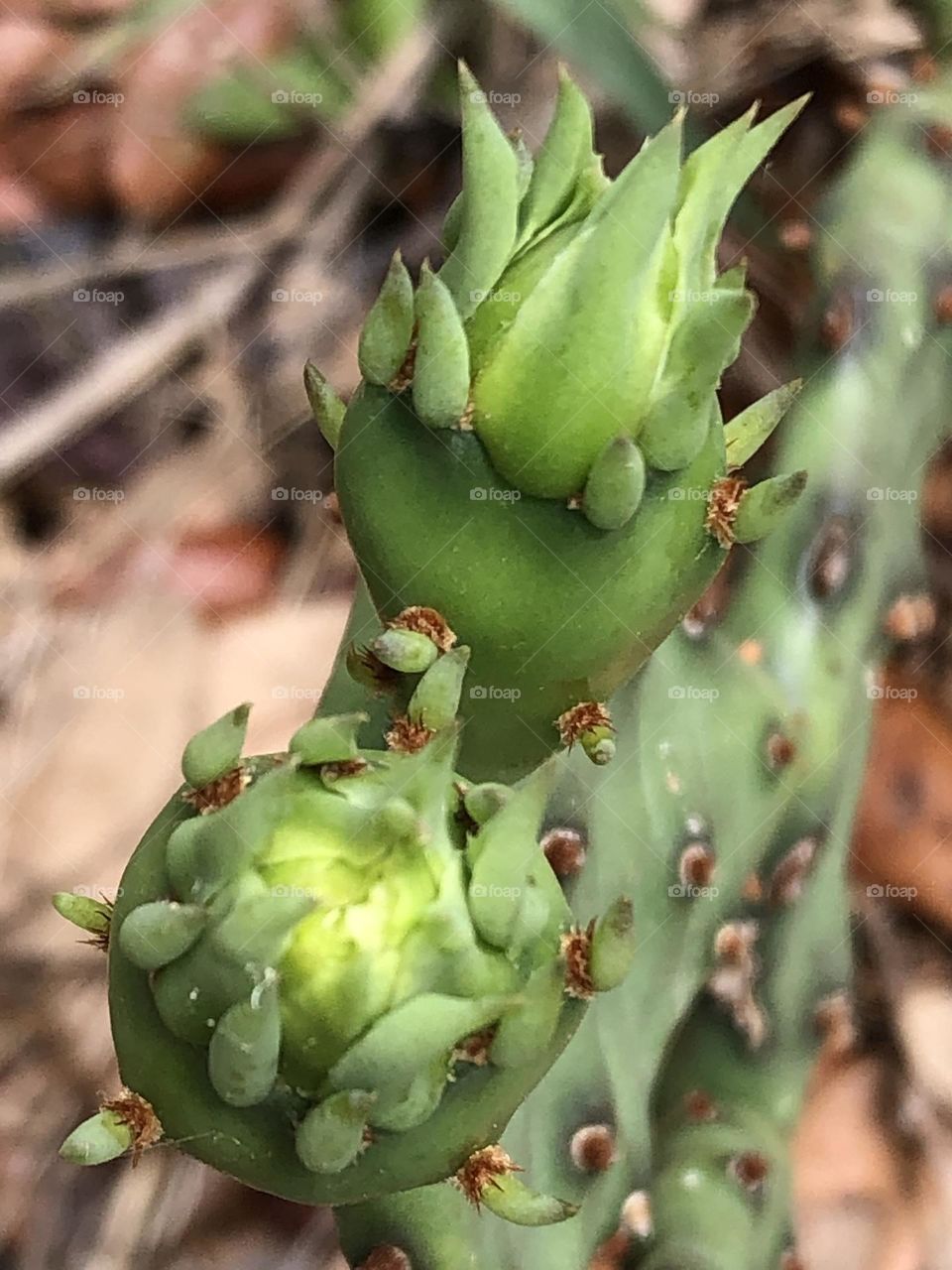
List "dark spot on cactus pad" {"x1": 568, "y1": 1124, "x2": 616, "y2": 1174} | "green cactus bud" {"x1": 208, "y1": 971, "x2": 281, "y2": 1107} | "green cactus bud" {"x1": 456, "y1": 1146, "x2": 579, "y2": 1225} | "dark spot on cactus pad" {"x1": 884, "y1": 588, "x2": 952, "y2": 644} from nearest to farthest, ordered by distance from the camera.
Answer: "green cactus bud" {"x1": 208, "y1": 971, "x2": 281, "y2": 1107}
"green cactus bud" {"x1": 456, "y1": 1146, "x2": 579, "y2": 1225}
"dark spot on cactus pad" {"x1": 568, "y1": 1124, "x2": 616, "y2": 1174}
"dark spot on cactus pad" {"x1": 884, "y1": 588, "x2": 952, "y2": 644}

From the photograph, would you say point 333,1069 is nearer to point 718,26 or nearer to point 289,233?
point 289,233

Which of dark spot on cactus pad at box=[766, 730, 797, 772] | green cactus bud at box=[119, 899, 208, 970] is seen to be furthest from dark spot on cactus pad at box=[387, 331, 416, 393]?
dark spot on cactus pad at box=[766, 730, 797, 772]

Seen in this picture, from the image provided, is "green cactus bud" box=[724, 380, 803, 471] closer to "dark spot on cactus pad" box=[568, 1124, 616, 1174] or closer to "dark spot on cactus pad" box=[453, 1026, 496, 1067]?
"dark spot on cactus pad" box=[453, 1026, 496, 1067]

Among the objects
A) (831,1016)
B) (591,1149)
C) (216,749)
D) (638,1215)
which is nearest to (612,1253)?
(638,1215)

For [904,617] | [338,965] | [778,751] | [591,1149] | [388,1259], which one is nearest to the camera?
[338,965]

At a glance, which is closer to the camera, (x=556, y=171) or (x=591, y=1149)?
(x=556, y=171)

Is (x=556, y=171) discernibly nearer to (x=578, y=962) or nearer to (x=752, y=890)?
(x=578, y=962)

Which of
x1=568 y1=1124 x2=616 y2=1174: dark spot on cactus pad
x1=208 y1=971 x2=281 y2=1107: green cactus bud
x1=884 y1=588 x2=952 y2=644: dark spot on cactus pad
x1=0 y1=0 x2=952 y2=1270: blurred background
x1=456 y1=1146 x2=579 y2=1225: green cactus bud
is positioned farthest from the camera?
x1=0 y1=0 x2=952 y2=1270: blurred background

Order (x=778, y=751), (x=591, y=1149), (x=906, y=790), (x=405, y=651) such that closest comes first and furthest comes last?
(x=405, y=651) < (x=591, y=1149) < (x=778, y=751) < (x=906, y=790)
